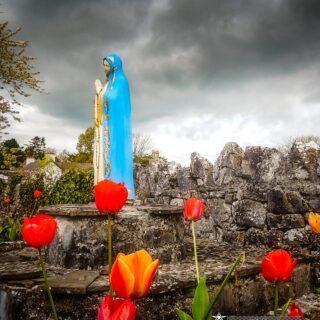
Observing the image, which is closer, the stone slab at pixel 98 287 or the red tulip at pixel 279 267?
the red tulip at pixel 279 267

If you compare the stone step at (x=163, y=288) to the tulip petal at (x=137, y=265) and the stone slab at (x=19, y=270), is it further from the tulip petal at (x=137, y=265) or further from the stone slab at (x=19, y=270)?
the tulip petal at (x=137, y=265)

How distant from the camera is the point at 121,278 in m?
0.79

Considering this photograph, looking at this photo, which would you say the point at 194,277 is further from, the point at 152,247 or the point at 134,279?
the point at 134,279

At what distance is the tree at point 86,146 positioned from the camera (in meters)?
22.5

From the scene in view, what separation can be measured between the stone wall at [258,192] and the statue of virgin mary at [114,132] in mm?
1164

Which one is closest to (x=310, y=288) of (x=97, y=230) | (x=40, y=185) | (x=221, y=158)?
(x=221, y=158)

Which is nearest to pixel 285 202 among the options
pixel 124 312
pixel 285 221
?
pixel 285 221

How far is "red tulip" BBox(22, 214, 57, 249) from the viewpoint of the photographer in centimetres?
103

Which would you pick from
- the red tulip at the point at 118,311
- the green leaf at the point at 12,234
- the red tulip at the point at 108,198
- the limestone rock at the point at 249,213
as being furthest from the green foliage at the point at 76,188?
the red tulip at the point at 118,311

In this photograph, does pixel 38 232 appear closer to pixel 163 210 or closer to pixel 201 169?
pixel 163 210

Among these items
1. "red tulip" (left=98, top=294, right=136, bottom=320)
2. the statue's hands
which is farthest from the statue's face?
"red tulip" (left=98, top=294, right=136, bottom=320)

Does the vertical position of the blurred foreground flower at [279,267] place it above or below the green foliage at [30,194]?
below

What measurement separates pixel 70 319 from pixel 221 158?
268 cm

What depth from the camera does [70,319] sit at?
2266mm
